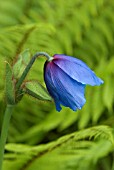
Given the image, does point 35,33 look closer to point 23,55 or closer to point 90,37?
point 90,37

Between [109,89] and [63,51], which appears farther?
[63,51]

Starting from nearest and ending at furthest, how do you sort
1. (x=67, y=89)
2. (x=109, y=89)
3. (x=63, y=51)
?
(x=67, y=89) < (x=109, y=89) < (x=63, y=51)

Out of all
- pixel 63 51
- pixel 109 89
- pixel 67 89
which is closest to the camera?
pixel 67 89

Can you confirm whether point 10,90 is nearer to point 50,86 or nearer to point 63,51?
point 50,86

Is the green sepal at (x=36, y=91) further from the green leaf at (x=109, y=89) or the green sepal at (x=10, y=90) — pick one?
the green leaf at (x=109, y=89)

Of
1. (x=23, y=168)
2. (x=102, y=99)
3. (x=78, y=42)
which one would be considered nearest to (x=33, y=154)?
(x=23, y=168)

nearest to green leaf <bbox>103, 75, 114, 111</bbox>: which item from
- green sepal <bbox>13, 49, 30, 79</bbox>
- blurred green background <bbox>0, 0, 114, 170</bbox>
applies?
blurred green background <bbox>0, 0, 114, 170</bbox>

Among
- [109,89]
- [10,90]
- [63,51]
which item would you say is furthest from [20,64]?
[63,51]

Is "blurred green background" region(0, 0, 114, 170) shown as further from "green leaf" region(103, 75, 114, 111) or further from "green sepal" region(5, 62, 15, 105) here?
"green sepal" region(5, 62, 15, 105)
